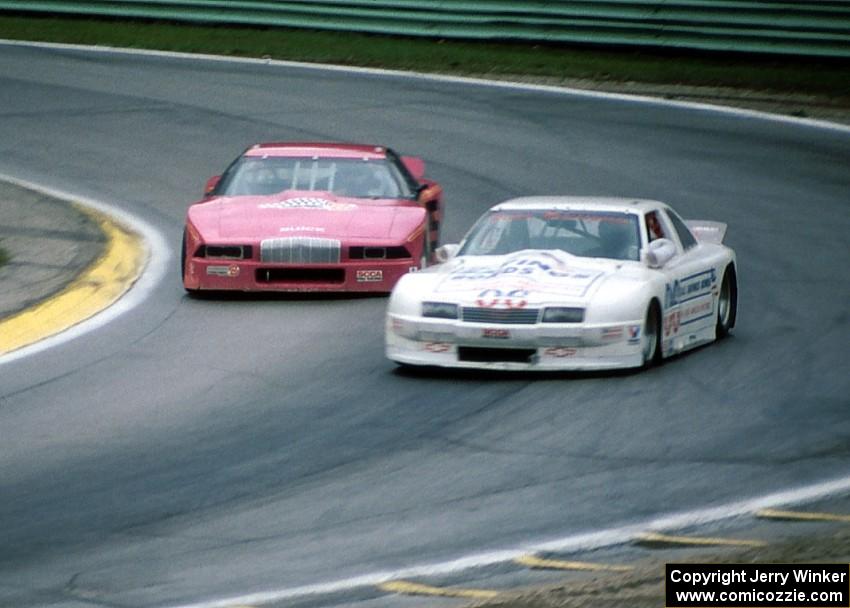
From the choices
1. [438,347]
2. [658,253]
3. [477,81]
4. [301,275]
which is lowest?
[477,81]

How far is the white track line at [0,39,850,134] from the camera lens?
23812 millimetres

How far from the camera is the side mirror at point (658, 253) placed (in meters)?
12.5

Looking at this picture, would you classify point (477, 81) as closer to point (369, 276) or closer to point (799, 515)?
point (369, 276)

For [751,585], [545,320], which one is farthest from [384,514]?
[545,320]

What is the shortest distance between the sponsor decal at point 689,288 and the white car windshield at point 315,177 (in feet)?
11.3

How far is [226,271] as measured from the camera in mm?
14633

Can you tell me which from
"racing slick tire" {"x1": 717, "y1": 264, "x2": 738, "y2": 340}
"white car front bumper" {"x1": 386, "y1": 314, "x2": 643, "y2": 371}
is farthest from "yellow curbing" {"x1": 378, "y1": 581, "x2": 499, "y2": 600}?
"racing slick tire" {"x1": 717, "y1": 264, "x2": 738, "y2": 340}

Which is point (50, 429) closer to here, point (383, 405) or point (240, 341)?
point (383, 405)

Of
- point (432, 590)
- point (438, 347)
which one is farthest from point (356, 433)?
point (432, 590)

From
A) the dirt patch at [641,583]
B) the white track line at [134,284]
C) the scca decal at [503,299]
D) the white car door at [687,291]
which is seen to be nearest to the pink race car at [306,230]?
the white track line at [134,284]

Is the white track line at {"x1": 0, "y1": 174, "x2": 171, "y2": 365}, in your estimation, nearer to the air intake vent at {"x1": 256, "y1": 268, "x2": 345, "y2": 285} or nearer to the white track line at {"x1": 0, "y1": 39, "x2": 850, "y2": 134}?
A: the air intake vent at {"x1": 256, "y1": 268, "x2": 345, "y2": 285}

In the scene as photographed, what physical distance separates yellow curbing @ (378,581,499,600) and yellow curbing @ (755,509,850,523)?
5.47 feet

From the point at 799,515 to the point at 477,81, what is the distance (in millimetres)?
18408

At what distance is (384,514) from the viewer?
8.68 m
